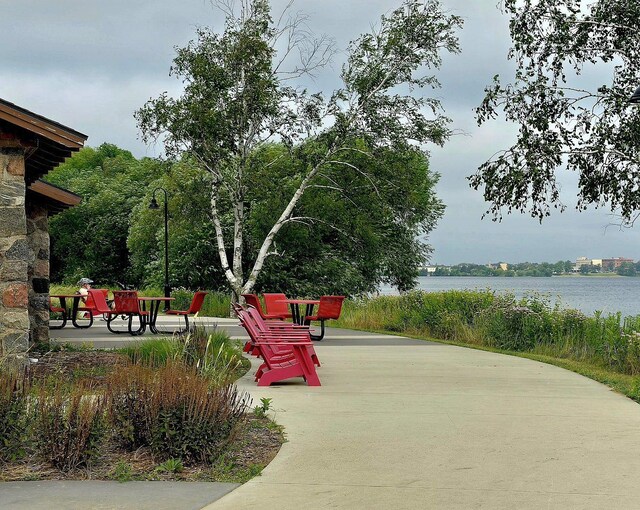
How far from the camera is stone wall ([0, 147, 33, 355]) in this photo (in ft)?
40.5

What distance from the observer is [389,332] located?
2344 cm

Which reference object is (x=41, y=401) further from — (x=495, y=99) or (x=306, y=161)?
(x=306, y=161)

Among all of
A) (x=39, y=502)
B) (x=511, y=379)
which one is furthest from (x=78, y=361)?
(x=39, y=502)

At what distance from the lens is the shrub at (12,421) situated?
7.42 m

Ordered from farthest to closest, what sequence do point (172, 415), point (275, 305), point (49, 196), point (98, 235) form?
point (98, 235), point (275, 305), point (49, 196), point (172, 415)

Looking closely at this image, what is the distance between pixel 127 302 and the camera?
21922mm

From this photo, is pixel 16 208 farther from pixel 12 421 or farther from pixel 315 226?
pixel 315 226

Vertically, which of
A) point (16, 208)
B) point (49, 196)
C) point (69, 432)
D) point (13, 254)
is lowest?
point (69, 432)

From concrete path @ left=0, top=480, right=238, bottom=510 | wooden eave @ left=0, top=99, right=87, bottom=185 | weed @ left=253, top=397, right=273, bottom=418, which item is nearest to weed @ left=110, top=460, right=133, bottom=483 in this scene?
concrete path @ left=0, top=480, right=238, bottom=510

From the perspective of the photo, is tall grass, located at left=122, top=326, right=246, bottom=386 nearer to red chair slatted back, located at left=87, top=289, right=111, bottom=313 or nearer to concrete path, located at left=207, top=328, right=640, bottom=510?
concrete path, located at left=207, top=328, right=640, bottom=510

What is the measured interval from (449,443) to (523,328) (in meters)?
11.1

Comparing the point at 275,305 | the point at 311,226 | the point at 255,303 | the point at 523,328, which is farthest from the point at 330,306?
the point at 311,226

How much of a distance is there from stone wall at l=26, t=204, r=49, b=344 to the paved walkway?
6.40m

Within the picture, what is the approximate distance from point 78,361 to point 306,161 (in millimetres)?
21360
